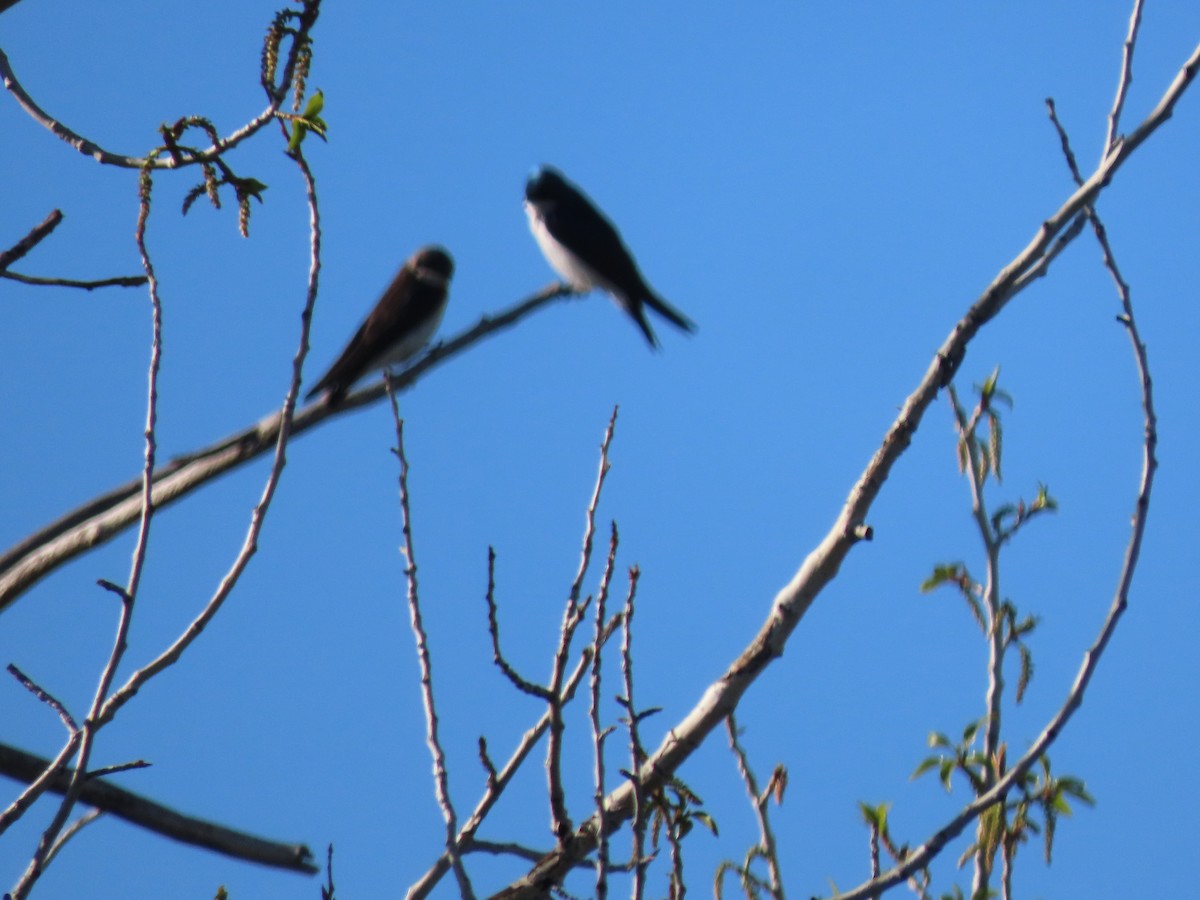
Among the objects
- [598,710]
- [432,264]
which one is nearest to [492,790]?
[598,710]

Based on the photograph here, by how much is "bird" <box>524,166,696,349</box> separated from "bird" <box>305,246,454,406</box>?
1244 millimetres

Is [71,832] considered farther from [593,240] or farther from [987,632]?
[593,240]

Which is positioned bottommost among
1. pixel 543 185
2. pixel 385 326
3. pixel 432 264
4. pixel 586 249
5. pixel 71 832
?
pixel 71 832

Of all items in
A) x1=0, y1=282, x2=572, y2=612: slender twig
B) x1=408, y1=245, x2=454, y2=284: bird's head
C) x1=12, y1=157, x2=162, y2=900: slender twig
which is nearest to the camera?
x1=12, y1=157, x2=162, y2=900: slender twig

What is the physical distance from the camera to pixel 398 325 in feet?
23.4

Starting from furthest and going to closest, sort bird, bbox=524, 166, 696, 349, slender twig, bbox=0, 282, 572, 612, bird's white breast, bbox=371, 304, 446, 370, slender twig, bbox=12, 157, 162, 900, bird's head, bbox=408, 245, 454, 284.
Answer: bird, bbox=524, 166, 696, 349
bird's head, bbox=408, 245, 454, 284
bird's white breast, bbox=371, 304, 446, 370
slender twig, bbox=0, 282, 572, 612
slender twig, bbox=12, 157, 162, 900

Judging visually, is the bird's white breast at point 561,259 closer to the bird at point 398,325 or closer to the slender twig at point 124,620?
the bird at point 398,325

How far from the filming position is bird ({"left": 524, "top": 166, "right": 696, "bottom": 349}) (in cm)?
934

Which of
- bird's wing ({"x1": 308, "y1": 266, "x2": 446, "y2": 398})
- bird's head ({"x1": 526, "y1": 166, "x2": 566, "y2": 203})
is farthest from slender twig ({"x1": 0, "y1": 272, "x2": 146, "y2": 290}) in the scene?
bird's head ({"x1": 526, "y1": 166, "x2": 566, "y2": 203})

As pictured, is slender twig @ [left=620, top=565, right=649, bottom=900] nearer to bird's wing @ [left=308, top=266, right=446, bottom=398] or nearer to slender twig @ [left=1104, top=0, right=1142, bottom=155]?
slender twig @ [left=1104, top=0, right=1142, bottom=155]

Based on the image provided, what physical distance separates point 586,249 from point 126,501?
6.57 meters

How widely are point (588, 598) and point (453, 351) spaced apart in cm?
168

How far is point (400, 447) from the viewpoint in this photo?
2627 mm

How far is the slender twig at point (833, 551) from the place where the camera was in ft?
8.91
